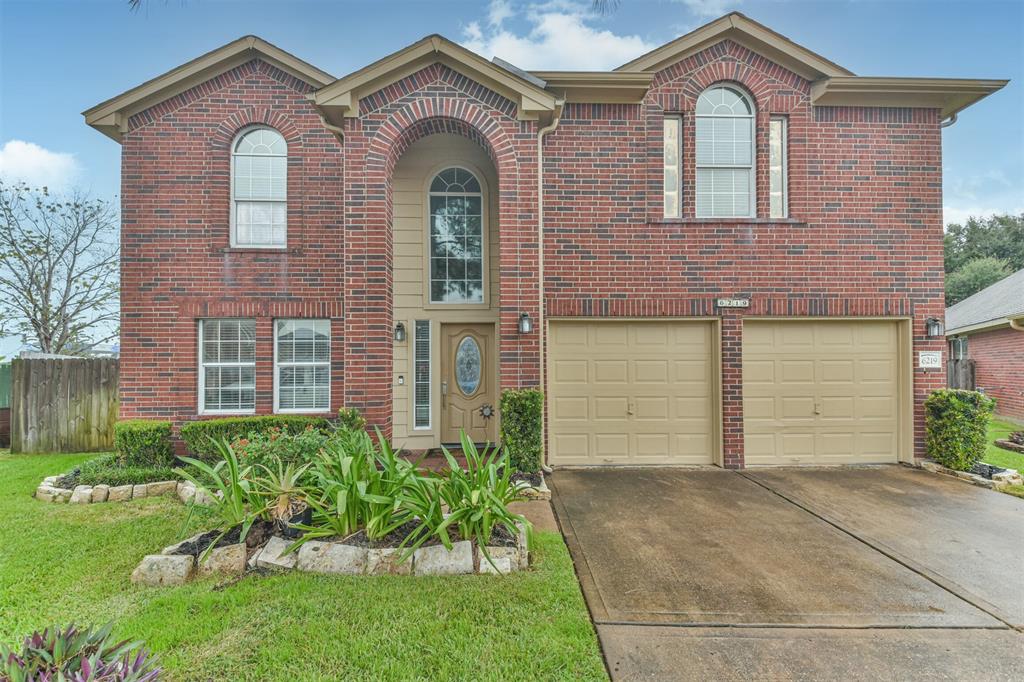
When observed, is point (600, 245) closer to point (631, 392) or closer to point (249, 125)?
point (631, 392)

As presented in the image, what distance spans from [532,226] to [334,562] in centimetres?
458

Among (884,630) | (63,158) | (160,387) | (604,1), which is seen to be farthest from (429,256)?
(63,158)

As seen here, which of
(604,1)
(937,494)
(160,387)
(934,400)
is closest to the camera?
(604,1)

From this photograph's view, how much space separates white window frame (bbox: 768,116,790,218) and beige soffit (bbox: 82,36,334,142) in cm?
705

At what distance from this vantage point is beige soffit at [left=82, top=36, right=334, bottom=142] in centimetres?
684

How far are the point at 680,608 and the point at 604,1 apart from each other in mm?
3747

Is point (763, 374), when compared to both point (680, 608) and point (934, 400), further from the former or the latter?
point (680, 608)

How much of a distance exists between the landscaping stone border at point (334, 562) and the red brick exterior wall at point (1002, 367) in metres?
13.7

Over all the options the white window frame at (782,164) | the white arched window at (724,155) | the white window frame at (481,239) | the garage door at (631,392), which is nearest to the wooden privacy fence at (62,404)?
the white window frame at (481,239)

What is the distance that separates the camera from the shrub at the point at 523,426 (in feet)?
18.6

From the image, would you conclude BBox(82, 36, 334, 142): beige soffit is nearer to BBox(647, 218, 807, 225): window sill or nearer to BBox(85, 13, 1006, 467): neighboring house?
BBox(85, 13, 1006, 467): neighboring house

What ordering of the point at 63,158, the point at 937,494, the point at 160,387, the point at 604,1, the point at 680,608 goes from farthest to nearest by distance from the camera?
the point at 63,158 → the point at 160,387 → the point at 937,494 → the point at 680,608 → the point at 604,1

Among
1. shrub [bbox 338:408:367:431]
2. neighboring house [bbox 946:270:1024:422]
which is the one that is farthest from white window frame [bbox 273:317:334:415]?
neighboring house [bbox 946:270:1024:422]

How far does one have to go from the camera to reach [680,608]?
2996 millimetres
